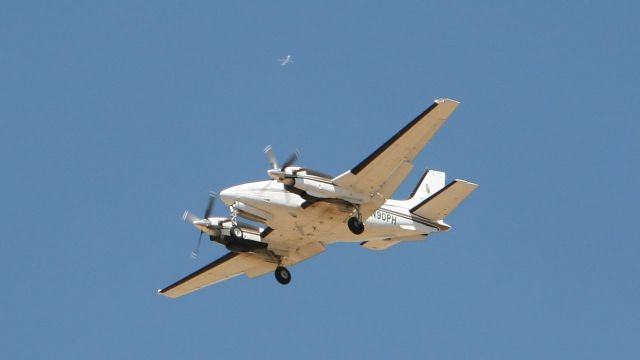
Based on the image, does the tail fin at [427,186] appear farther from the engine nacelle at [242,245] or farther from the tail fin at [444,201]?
the engine nacelle at [242,245]

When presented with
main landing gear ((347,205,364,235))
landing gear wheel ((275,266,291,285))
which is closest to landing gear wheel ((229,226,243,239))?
landing gear wheel ((275,266,291,285))

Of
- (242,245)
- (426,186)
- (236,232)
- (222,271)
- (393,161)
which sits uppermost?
(426,186)

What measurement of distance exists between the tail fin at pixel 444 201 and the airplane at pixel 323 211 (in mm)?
35

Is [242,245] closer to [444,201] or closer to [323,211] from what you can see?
[323,211]

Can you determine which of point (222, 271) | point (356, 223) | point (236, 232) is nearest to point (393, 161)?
point (356, 223)

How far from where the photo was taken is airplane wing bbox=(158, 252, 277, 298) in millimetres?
39094

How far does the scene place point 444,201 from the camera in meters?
37.4

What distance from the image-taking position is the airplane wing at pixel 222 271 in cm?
3909

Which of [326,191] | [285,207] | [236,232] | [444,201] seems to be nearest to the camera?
[326,191]

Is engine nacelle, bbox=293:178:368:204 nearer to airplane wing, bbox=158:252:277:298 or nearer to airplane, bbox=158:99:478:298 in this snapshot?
airplane, bbox=158:99:478:298

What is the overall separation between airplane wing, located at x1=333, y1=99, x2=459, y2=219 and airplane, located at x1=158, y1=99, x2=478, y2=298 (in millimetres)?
31

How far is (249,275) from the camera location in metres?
39.8

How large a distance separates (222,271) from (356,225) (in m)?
7.48

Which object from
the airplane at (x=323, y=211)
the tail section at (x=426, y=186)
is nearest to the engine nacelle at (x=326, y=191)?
the airplane at (x=323, y=211)
